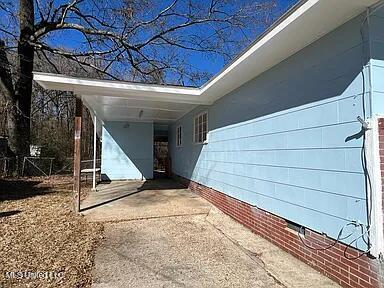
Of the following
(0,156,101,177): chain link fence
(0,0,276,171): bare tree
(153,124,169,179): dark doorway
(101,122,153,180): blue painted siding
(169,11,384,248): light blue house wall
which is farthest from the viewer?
(153,124,169,179): dark doorway

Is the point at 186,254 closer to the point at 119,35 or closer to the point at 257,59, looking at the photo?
the point at 257,59

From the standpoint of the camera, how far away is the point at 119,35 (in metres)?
13.5

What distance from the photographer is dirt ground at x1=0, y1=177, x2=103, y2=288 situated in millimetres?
3070

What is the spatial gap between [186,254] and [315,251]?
163 cm

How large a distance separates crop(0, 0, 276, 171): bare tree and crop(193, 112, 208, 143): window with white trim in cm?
597

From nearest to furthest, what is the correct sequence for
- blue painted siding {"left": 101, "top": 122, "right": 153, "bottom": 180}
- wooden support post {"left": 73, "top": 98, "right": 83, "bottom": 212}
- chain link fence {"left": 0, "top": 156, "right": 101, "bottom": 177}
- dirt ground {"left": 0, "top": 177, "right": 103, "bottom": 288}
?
dirt ground {"left": 0, "top": 177, "right": 103, "bottom": 288} → wooden support post {"left": 73, "top": 98, "right": 83, "bottom": 212} → chain link fence {"left": 0, "top": 156, "right": 101, "bottom": 177} → blue painted siding {"left": 101, "top": 122, "right": 153, "bottom": 180}

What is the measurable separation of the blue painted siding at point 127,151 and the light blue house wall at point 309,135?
24.6 feet

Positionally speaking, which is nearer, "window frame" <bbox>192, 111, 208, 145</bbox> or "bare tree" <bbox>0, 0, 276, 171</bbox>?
"window frame" <bbox>192, 111, 208, 145</bbox>

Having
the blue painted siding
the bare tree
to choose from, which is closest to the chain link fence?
the bare tree

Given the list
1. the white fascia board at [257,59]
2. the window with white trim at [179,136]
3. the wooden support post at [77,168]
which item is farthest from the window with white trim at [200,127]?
the wooden support post at [77,168]

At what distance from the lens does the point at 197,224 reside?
5430 mm

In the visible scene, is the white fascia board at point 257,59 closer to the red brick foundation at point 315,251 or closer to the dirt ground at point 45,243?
the red brick foundation at point 315,251

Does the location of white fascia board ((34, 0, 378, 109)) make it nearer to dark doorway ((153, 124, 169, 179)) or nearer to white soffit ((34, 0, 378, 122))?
white soffit ((34, 0, 378, 122))

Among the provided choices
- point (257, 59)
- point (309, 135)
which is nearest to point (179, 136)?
point (257, 59)
